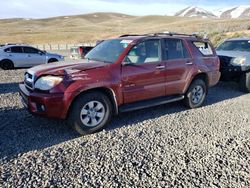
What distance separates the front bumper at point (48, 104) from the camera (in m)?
4.68

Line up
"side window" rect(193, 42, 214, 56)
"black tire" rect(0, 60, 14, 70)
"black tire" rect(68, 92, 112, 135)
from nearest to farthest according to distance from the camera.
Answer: "black tire" rect(68, 92, 112, 135) → "side window" rect(193, 42, 214, 56) → "black tire" rect(0, 60, 14, 70)

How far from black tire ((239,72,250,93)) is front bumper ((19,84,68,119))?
19.6ft

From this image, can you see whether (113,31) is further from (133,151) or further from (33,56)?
(133,151)

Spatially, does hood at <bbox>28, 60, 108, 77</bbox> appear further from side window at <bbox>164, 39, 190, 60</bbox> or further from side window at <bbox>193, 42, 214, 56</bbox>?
side window at <bbox>193, 42, 214, 56</bbox>

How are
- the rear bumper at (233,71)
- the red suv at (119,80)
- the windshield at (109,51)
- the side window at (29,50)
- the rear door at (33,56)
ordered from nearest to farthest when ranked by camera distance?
the red suv at (119,80), the windshield at (109,51), the rear bumper at (233,71), the rear door at (33,56), the side window at (29,50)

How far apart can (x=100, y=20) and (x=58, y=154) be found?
191038 mm

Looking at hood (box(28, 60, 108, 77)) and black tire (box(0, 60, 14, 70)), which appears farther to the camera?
black tire (box(0, 60, 14, 70))

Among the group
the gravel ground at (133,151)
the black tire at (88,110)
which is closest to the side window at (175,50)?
the gravel ground at (133,151)

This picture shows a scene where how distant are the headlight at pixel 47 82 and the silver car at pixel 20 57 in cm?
1133

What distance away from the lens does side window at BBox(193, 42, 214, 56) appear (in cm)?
698

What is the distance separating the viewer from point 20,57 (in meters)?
15.7

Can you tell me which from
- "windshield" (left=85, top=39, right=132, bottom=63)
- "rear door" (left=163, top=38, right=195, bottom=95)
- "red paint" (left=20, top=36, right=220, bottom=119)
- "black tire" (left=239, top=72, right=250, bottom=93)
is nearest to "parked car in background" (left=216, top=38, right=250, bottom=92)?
"black tire" (left=239, top=72, right=250, bottom=93)

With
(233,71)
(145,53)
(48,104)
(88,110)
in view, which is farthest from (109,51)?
(233,71)

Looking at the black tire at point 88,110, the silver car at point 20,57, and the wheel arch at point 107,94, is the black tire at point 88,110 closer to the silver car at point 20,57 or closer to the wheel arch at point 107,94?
the wheel arch at point 107,94
